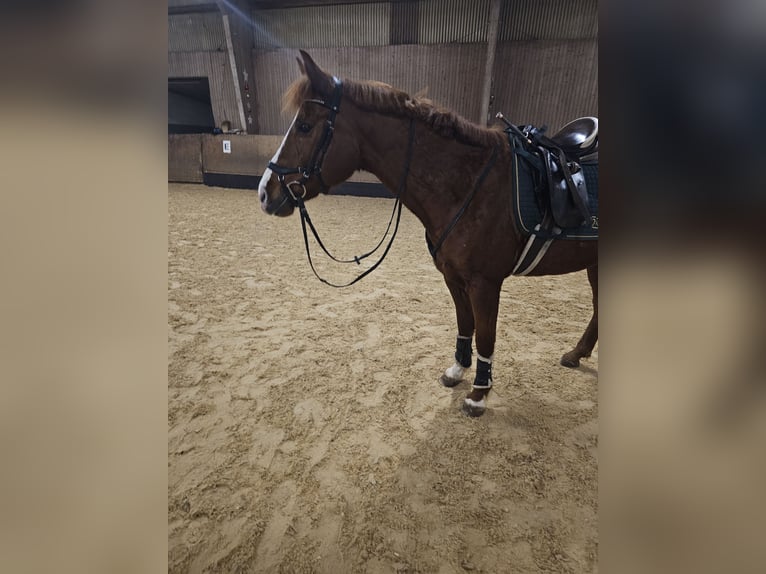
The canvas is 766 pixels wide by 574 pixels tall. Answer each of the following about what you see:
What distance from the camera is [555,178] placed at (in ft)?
5.97

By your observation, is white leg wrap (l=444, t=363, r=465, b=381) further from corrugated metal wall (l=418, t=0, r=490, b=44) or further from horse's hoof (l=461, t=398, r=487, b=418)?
corrugated metal wall (l=418, t=0, r=490, b=44)

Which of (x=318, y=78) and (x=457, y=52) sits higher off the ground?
(x=457, y=52)

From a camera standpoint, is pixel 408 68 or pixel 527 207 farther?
pixel 408 68

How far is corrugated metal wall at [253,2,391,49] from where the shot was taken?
9.86 m

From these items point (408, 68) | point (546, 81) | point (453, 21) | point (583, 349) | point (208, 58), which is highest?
point (453, 21)

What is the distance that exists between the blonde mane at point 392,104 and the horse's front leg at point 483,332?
2.46 feet

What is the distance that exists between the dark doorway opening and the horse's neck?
13.5 meters

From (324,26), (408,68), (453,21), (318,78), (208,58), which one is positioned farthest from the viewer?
(208,58)

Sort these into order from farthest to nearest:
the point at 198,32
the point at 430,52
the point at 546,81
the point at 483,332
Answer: the point at 198,32 < the point at 430,52 < the point at 546,81 < the point at 483,332

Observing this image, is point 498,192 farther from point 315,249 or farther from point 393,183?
point 315,249

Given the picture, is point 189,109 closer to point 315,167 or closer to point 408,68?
point 408,68

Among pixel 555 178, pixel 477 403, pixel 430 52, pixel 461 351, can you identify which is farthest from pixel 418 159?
pixel 430 52

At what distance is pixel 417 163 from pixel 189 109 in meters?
17.2
